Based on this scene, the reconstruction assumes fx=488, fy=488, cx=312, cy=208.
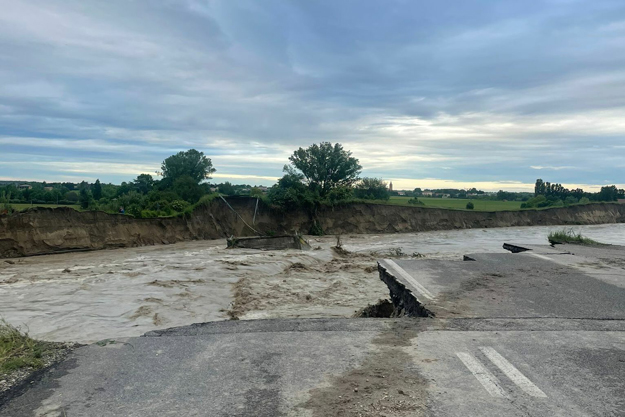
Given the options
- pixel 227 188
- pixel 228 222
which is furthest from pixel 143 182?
pixel 228 222

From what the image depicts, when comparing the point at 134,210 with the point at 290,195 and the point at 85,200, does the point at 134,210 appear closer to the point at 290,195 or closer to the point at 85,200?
the point at 85,200

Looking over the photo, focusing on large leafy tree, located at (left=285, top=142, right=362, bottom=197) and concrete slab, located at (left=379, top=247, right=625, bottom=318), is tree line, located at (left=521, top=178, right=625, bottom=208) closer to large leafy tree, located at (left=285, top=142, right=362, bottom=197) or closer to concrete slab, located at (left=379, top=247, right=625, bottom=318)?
large leafy tree, located at (left=285, top=142, right=362, bottom=197)

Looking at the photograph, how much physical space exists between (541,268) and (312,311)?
5248 mm

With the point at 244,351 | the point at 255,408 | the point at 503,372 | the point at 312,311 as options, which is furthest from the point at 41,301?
the point at 503,372

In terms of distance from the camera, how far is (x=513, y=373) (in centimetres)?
452

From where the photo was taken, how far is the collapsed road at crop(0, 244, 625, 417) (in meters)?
3.90

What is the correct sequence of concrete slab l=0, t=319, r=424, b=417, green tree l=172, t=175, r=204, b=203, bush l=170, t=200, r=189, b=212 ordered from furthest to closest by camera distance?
green tree l=172, t=175, r=204, b=203, bush l=170, t=200, r=189, b=212, concrete slab l=0, t=319, r=424, b=417

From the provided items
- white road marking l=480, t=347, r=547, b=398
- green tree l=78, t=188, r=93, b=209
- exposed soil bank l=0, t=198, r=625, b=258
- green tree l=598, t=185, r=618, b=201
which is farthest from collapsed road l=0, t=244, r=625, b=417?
green tree l=598, t=185, r=618, b=201

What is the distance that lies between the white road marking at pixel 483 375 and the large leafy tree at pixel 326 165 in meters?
45.1

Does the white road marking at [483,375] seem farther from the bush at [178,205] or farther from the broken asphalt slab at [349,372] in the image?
the bush at [178,205]

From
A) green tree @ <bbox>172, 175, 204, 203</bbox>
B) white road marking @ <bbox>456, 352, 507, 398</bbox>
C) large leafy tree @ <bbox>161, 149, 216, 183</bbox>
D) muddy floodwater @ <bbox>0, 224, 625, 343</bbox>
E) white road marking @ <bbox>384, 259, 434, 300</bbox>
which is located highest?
large leafy tree @ <bbox>161, 149, 216, 183</bbox>

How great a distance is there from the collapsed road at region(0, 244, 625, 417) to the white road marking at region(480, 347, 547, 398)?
10 mm

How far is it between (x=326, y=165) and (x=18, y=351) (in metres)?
47.3

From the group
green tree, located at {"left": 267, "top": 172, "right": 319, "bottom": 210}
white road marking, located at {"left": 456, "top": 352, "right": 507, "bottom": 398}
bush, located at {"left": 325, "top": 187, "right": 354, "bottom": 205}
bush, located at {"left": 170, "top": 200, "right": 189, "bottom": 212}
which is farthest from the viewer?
bush, located at {"left": 325, "top": 187, "right": 354, "bottom": 205}
